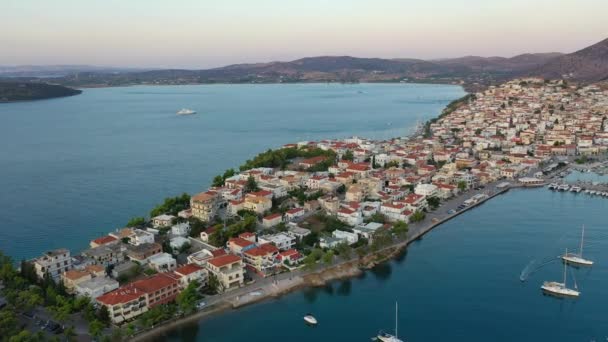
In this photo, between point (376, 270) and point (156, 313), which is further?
point (376, 270)

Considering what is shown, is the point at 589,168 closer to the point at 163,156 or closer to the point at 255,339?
the point at 255,339

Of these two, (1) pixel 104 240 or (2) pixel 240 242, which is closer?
(2) pixel 240 242

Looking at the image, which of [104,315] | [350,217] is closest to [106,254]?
[104,315]

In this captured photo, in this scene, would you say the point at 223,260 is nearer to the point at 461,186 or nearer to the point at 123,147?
the point at 461,186

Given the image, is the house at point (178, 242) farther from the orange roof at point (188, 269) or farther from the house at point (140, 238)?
the orange roof at point (188, 269)

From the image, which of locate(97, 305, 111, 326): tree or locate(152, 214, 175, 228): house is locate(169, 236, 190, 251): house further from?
locate(97, 305, 111, 326): tree

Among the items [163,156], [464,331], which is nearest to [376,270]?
[464,331]
